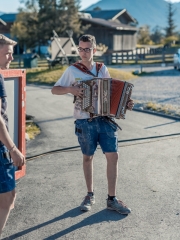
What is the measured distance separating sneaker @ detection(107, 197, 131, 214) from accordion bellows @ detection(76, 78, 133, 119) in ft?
3.22

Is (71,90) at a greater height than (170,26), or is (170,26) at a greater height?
(170,26)

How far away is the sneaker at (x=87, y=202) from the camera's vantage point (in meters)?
4.95

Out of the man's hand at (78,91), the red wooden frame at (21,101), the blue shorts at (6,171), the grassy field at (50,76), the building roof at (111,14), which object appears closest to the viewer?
the blue shorts at (6,171)

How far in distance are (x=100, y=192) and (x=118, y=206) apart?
0.70 metres

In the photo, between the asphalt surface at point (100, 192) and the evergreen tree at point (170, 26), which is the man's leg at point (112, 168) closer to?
the asphalt surface at point (100, 192)

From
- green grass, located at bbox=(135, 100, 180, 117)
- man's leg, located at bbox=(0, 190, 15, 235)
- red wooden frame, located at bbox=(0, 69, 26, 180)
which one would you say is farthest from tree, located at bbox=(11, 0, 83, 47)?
man's leg, located at bbox=(0, 190, 15, 235)

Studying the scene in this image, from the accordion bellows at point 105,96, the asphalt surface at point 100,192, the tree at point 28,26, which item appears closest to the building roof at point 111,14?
the tree at point 28,26

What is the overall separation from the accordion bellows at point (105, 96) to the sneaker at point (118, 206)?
98cm

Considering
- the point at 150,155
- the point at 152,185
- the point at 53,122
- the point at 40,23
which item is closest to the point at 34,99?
the point at 53,122

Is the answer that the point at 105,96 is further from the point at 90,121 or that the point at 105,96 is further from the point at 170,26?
the point at 170,26

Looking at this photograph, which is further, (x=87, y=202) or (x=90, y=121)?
(x=87, y=202)

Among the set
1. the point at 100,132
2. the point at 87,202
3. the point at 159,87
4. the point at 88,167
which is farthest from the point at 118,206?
the point at 159,87

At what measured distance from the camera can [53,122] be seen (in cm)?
1064

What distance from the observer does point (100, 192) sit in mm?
5543
